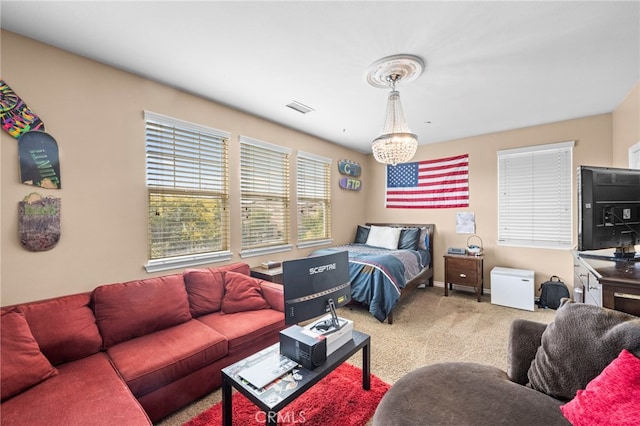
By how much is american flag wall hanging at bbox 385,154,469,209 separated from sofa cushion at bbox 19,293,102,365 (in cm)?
481

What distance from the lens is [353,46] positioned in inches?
82.4

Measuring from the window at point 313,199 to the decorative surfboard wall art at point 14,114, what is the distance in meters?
2.93

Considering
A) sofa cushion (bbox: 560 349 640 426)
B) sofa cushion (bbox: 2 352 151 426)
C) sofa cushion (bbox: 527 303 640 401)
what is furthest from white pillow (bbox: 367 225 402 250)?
sofa cushion (bbox: 2 352 151 426)

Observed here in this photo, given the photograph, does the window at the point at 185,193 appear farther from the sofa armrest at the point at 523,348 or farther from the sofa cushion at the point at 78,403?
the sofa armrest at the point at 523,348

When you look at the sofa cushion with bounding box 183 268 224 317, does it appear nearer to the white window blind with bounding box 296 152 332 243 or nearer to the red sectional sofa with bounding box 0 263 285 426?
the red sectional sofa with bounding box 0 263 285 426

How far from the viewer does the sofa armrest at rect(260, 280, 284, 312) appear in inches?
103

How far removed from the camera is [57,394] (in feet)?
4.63

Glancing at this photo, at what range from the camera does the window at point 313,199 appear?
4.33 meters

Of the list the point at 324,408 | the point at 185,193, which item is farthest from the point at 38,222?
the point at 324,408

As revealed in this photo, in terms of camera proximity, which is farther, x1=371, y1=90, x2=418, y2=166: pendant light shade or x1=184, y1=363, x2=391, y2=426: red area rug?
x1=371, y1=90, x2=418, y2=166: pendant light shade

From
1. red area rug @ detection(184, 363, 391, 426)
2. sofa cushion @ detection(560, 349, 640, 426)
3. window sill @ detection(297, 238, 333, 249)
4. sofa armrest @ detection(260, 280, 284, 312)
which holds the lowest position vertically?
red area rug @ detection(184, 363, 391, 426)

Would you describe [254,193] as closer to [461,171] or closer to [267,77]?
[267,77]

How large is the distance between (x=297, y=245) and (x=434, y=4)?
3286 mm

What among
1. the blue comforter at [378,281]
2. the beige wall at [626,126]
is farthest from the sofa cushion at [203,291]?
the beige wall at [626,126]
